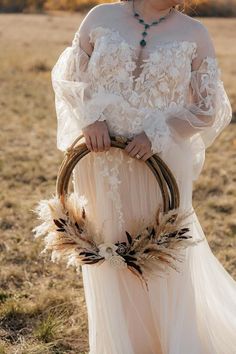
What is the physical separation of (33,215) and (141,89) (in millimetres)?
3280

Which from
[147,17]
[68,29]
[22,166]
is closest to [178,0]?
[147,17]

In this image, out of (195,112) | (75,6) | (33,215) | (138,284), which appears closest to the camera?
(195,112)

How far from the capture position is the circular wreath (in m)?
3.28

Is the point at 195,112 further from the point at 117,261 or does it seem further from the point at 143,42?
the point at 117,261

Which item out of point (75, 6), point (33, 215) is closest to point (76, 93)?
point (33, 215)

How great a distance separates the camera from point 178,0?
10.6 ft

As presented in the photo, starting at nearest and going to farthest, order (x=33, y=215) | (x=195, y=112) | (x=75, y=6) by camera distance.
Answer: (x=195, y=112) < (x=33, y=215) < (x=75, y=6)

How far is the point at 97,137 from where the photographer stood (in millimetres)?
3270

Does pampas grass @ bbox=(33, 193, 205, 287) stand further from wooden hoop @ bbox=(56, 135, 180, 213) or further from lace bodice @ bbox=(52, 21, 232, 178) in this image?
lace bodice @ bbox=(52, 21, 232, 178)

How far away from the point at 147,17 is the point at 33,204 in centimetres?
363

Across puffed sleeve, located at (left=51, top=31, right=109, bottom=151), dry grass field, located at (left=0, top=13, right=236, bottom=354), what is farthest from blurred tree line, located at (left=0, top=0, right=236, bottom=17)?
puffed sleeve, located at (left=51, top=31, right=109, bottom=151)

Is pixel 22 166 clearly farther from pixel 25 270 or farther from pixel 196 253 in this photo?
pixel 196 253

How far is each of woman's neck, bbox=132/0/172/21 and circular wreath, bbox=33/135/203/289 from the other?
1.89 feet

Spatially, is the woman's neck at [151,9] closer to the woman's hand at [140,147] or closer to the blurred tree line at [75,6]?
the woman's hand at [140,147]
